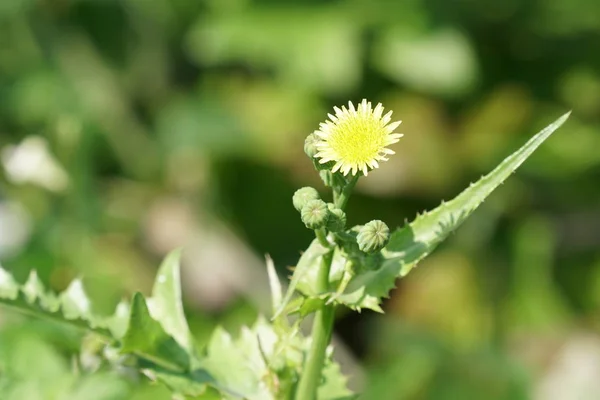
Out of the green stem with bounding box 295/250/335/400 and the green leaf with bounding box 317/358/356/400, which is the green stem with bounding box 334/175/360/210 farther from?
the green leaf with bounding box 317/358/356/400

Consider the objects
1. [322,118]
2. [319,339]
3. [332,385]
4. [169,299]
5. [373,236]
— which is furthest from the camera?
[322,118]

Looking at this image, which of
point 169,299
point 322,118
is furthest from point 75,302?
point 322,118

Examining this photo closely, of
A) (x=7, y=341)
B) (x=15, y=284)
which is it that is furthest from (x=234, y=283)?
(x=15, y=284)

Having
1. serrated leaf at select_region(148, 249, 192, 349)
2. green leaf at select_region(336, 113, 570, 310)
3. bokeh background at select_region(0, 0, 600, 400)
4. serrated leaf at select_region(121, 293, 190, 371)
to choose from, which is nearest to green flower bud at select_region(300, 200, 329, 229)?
green leaf at select_region(336, 113, 570, 310)

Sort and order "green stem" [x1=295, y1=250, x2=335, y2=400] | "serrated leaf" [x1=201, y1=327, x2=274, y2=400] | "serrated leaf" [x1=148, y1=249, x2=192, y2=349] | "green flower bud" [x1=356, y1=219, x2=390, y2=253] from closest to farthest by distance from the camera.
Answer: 1. "green flower bud" [x1=356, y1=219, x2=390, y2=253]
2. "green stem" [x1=295, y1=250, x2=335, y2=400]
3. "serrated leaf" [x1=201, y1=327, x2=274, y2=400]
4. "serrated leaf" [x1=148, y1=249, x2=192, y2=349]

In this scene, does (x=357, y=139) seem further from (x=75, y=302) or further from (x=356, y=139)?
(x=75, y=302)

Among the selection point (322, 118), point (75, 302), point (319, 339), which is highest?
point (322, 118)

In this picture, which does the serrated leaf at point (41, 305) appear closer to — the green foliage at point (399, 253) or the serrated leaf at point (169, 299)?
the serrated leaf at point (169, 299)
